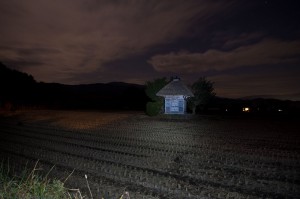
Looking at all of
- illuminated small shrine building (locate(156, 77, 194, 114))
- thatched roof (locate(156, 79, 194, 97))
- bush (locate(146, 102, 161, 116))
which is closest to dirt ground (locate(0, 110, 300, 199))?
bush (locate(146, 102, 161, 116))

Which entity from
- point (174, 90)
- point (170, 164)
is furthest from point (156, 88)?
point (170, 164)

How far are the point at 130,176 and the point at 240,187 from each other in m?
Answer: 3.69

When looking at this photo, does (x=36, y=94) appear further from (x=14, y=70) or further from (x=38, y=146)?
(x=38, y=146)

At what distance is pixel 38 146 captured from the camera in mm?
16469

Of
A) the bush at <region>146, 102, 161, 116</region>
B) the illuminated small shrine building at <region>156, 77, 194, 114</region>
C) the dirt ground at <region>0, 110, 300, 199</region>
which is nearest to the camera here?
the dirt ground at <region>0, 110, 300, 199</region>

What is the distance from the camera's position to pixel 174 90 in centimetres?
3975

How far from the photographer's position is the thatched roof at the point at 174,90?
130 feet

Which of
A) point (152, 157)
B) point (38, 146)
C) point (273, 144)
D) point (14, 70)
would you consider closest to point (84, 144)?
point (38, 146)

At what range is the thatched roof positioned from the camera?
39.5 meters

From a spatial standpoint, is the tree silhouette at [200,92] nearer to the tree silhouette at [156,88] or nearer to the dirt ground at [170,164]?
the tree silhouette at [156,88]

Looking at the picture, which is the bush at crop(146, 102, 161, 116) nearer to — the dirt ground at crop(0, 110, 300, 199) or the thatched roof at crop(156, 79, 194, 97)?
the thatched roof at crop(156, 79, 194, 97)

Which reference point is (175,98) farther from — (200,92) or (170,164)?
(170,164)

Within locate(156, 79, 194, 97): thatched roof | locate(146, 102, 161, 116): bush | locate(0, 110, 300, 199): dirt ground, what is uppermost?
locate(156, 79, 194, 97): thatched roof

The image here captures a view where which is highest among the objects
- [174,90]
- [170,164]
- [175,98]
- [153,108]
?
[174,90]
